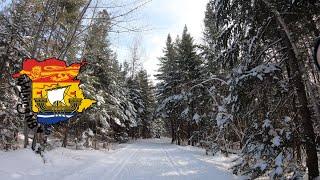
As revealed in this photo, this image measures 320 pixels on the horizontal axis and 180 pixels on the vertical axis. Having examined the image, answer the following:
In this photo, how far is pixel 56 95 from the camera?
25.0 ft

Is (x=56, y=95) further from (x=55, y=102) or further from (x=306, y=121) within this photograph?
(x=306, y=121)

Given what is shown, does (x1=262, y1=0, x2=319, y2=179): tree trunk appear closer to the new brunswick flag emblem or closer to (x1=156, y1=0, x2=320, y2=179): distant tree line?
(x1=156, y1=0, x2=320, y2=179): distant tree line

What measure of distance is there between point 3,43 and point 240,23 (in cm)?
860

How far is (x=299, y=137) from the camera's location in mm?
10359

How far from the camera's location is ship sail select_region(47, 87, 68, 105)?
763 centimetres

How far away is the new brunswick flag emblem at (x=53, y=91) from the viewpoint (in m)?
7.64

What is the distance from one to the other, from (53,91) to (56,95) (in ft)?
0.40

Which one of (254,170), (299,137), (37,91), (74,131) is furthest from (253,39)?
(74,131)

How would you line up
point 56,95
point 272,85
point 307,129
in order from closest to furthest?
1. point 56,95
2. point 307,129
3. point 272,85

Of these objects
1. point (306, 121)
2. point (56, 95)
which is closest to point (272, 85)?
point (306, 121)

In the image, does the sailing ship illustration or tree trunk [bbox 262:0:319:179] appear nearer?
the sailing ship illustration

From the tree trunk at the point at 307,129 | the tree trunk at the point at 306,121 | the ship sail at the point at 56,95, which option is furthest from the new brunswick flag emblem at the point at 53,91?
the tree trunk at the point at 307,129

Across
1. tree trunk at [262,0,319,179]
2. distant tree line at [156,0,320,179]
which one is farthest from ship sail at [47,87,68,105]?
tree trunk at [262,0,319,179]

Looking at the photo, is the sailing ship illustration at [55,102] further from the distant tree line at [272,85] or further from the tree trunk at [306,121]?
the tree trunk at [306,121]
